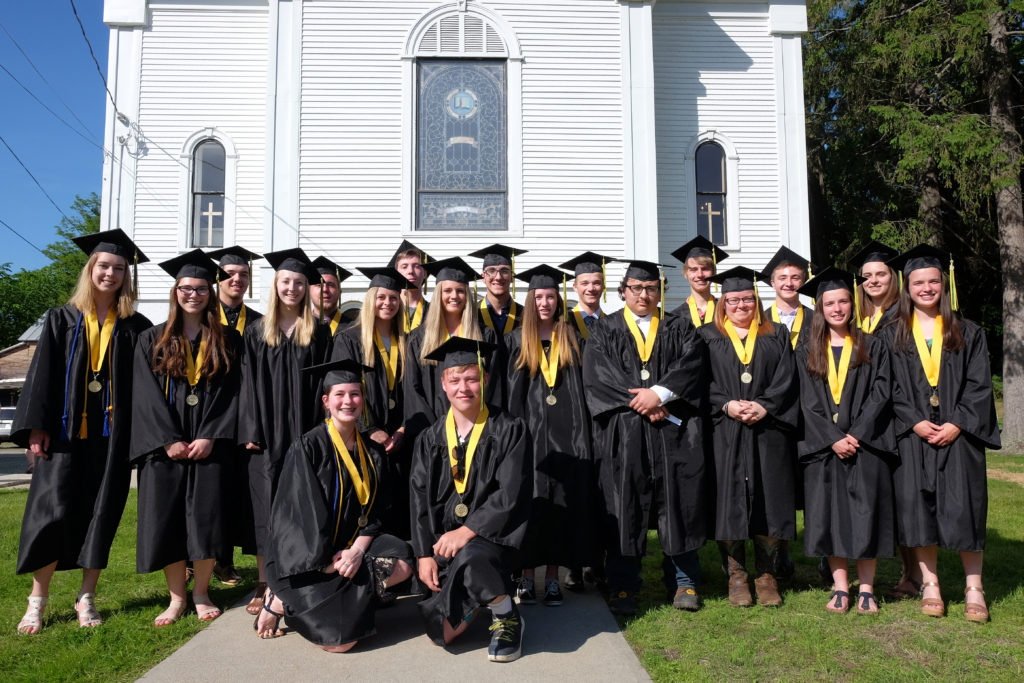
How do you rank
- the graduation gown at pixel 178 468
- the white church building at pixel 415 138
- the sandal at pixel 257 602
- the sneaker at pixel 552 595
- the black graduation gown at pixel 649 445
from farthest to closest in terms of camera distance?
the white church building at pixel 415 138 < the sneaker at pixel 552 595 < the black graduation gown at pixel 649 445 < the sandal at pixel 257 602 < the graduation gown at pixel 178 468

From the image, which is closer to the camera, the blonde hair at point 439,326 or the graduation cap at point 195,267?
the graduation cap at point 195,267

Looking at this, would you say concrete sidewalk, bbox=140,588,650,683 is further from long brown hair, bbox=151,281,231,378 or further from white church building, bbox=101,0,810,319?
white church building, bbox=101,0,810,319

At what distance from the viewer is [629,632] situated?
4.49 m

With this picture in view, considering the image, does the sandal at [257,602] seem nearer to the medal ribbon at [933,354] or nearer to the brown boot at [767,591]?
the brown boot at [767,591]

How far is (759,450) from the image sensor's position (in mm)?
5137

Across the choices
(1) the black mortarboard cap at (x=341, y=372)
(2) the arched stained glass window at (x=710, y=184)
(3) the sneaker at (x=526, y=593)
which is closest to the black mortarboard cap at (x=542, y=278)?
(1) the black mortarboard cap at (x=341, y=372)

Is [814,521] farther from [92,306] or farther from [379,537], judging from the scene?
[92,306]

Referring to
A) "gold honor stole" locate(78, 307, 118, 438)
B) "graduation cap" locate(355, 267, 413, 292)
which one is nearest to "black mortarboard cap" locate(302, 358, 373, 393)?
"graduation cap" locate(355, 267, 413, 292)

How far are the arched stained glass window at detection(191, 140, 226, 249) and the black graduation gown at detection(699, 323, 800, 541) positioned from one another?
414 inches

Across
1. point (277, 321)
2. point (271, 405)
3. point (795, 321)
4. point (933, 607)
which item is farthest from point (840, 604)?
point (277, 321)

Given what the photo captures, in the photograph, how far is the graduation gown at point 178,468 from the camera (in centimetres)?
474

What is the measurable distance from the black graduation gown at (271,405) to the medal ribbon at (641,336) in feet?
7.14

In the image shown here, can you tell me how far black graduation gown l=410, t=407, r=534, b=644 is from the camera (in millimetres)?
4113

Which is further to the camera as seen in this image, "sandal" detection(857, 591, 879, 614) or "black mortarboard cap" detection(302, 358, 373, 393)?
"sandal" detection(857, 591, 879, 614)
